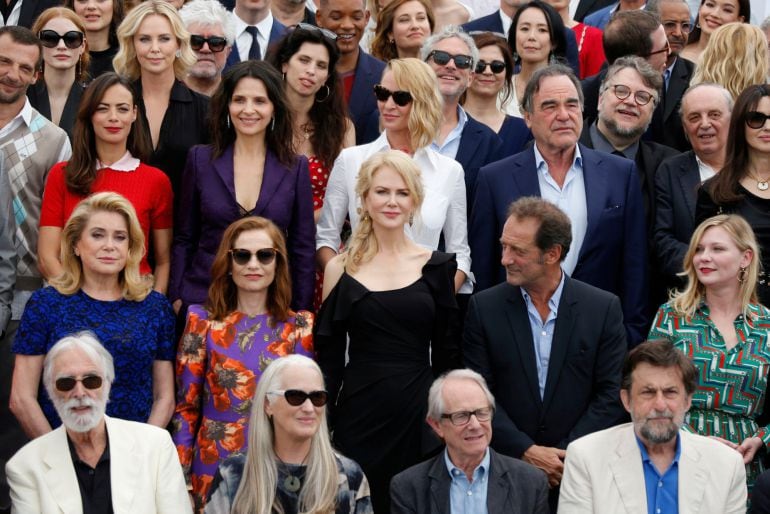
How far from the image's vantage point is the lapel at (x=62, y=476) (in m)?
7.91

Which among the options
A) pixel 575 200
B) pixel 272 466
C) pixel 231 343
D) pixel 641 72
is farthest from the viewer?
pixel 641 72

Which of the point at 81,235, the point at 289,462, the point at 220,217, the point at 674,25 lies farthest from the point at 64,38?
the point at 674,25

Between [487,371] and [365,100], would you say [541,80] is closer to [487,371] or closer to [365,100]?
[365,100]

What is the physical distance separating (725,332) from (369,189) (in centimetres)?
197

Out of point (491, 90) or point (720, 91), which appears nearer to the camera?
point (720, 91)

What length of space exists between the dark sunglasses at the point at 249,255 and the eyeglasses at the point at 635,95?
265 cm

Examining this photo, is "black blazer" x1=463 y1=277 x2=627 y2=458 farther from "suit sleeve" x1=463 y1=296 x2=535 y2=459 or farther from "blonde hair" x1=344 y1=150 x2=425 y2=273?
"blonde hair" x1=344 y1=150 x2=425 y2=273

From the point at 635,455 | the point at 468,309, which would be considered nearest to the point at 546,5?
the point at 468,309

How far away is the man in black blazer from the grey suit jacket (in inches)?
12.5

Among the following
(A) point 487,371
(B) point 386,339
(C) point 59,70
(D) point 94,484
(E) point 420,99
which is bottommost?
(D) point 94,484

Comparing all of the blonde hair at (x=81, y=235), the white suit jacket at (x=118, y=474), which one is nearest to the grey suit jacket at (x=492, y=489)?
the white suit jacket at (x=118, y=474)

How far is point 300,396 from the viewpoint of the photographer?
7902mm

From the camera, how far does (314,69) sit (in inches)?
393

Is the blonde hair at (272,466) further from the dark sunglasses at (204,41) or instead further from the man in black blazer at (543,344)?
the dark sunglasses at (204,41)
